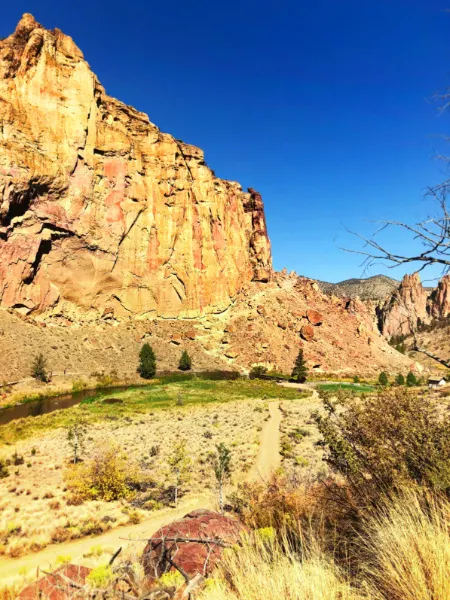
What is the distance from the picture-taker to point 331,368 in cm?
7056

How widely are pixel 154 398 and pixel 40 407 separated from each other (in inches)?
457

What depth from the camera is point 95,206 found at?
70.1 m

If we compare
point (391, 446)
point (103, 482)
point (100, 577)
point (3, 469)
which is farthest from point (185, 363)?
point (391, 446)

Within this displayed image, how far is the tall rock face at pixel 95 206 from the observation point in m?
61.1

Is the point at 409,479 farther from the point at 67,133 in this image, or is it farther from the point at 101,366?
the point at 67,133

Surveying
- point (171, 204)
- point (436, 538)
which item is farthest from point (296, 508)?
point (171, 204)

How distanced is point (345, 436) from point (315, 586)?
116 inches

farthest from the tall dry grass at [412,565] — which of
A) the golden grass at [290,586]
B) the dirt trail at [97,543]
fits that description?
the dirt trail at [97,543]

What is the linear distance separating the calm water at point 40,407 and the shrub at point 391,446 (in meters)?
33.5

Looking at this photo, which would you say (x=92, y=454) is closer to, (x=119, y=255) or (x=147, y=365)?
(x=147, y=365)

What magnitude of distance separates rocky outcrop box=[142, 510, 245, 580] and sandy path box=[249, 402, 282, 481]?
4.34m

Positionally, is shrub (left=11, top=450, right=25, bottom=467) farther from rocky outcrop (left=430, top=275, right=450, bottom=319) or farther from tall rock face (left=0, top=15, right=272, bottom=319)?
tall rock face (left=0, top=15, right=272, bottom=319)

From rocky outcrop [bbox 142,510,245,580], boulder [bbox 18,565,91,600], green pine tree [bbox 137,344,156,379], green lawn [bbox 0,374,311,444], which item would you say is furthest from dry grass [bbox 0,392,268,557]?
green pine tree [bbox 137,344,156,379]

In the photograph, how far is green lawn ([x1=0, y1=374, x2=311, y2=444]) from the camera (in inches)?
1081
